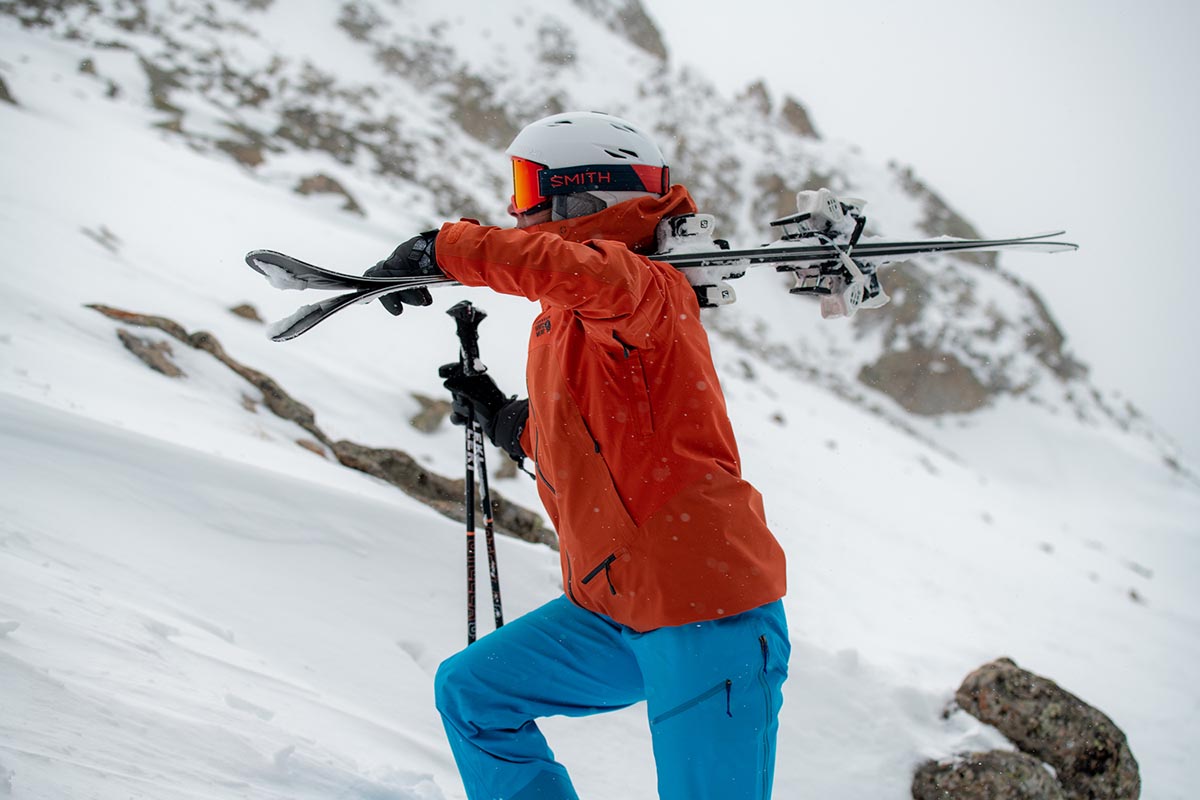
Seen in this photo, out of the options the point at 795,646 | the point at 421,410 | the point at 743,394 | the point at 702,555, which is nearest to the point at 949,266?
the point at 743,394

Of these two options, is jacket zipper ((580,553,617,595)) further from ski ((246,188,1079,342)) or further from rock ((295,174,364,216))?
rock ((295,174,364,216))

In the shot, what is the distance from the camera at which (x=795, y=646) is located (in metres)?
4.09

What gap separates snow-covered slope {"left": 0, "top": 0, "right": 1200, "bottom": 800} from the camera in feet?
7.42

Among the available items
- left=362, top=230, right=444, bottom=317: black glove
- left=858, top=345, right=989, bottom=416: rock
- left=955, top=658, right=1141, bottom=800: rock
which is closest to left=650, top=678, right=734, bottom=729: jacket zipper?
left=362, top=230, right=444, bottom=317: black glove

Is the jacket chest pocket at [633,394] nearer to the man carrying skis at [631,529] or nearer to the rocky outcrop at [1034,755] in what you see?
the man carrying skis at [631,529]

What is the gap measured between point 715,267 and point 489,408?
1.19m

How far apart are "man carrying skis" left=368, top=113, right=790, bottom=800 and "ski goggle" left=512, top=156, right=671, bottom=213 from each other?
0.12 metres

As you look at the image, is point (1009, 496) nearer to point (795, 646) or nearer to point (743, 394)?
point (743, 394)

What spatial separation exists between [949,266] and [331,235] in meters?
27.3

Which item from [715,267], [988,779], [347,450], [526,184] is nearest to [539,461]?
[715,267]

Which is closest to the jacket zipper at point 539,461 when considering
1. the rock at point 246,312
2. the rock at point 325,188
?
the rock at point 246,312

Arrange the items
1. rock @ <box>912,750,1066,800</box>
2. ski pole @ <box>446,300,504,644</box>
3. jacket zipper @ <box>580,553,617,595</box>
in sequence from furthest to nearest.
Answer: rock @ <box>912,750,1066,800</box> < ski pole @ <box>446,300,504,644</box> < jacket zipper @ <box>580,553,617,595</box>

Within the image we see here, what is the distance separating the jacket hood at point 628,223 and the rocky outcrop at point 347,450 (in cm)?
307

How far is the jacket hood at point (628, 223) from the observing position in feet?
6.86
